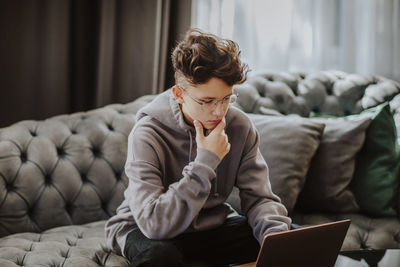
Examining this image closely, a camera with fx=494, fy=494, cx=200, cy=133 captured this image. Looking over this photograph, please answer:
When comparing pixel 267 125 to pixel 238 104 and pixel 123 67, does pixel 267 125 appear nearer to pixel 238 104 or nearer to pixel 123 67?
pixel 238 104

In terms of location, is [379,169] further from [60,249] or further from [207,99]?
[60,249]

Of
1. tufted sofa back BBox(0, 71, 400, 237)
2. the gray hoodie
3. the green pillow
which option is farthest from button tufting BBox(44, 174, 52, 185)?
the green pillow

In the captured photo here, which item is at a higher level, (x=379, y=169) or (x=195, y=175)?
(x=195, y=175)

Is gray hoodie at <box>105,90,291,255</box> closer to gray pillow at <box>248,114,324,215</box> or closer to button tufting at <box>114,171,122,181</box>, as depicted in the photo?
gray pillow at <box>248,114,324,215</box>

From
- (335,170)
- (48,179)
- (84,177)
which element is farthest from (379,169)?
(48,179)

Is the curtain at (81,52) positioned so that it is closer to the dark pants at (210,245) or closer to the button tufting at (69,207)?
the button tufting at (69,207)

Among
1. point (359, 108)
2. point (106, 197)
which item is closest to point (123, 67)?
point (106, 197)

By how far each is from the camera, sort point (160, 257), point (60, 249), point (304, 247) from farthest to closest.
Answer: point (60, 249) < point (160, 257) < point (304, 247)

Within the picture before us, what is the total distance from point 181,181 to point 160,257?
0.21 metres

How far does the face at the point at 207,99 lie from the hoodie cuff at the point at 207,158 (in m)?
0.10

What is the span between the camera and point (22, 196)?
183 centimetres

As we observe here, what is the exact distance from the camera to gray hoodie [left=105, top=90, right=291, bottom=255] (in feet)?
4.44

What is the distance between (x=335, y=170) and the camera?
197cm

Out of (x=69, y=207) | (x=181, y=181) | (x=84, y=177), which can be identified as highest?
(x=181, y=181)
